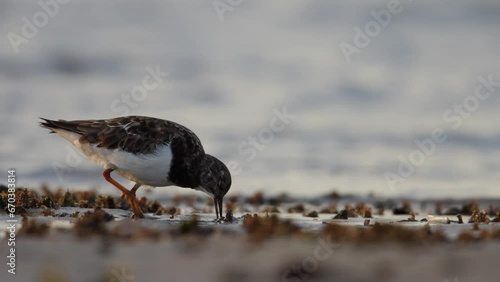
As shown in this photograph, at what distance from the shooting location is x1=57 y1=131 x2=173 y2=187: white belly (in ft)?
28.2

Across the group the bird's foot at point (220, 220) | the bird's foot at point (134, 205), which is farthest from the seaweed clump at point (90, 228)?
the bird's foot at point (134, 205)

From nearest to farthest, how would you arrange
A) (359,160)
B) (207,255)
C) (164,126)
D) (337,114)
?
(207,255), (164,126), (359,160), (337,114)

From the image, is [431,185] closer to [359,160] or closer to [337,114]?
[359,160]

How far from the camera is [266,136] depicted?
43.1ft

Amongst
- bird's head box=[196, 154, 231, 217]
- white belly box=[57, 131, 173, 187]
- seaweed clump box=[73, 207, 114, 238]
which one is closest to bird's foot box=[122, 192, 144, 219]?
white belly box=[57, 131, 173, 187]

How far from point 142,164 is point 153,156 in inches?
5.5

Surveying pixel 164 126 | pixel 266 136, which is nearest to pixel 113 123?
pixel 164 126

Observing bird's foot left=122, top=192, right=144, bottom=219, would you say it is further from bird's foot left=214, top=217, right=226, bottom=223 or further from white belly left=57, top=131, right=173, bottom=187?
bird's foot left=214, top=217, right=226, bottom=223

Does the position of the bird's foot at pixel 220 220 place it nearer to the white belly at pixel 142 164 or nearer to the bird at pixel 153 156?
the bird at pixel 153 156

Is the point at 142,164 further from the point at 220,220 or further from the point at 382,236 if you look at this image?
the point at 382,236

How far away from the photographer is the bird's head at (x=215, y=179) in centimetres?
868

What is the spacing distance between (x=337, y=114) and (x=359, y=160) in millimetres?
2202

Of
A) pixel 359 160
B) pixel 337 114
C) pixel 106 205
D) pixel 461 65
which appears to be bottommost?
pixel 106 205

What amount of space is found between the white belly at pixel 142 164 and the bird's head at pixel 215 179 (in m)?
0.38
